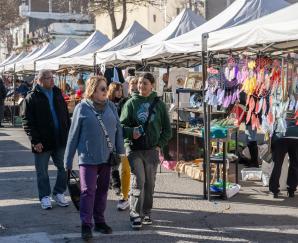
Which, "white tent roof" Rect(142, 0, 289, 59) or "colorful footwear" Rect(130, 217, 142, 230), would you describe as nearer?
"colorful footwear" Rect(130, 217, 142, 230)

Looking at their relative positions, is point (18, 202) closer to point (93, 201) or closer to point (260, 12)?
point (93, 201)

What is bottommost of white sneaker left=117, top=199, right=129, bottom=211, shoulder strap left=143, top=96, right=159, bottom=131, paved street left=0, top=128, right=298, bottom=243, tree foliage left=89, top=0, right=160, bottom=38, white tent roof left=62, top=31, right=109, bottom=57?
paved street left=0, top=128, right=298, bottom=243

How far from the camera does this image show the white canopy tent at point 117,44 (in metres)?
14.0

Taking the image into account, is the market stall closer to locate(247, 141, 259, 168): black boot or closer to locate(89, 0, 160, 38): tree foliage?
locate(247, 141, 259, 168): black boot

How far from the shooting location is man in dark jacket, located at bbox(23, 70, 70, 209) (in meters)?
7.17

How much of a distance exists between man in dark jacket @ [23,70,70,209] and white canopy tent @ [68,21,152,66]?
20.1 ft

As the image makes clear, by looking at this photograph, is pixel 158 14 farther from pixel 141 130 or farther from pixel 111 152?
pixel 111 152

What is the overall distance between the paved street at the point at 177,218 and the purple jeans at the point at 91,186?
35 centimetres

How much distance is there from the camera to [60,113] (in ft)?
24.0

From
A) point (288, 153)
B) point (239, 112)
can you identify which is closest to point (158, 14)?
point (239, 112)

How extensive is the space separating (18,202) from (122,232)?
2301 millimetres

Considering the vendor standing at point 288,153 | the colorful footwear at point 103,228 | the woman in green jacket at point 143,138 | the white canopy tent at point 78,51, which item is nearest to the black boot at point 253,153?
the vendor standing at point 288,153

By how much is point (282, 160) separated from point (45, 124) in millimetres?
3466

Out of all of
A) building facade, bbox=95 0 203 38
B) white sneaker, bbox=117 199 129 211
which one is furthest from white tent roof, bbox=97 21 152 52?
building facade, bbox=95 0 203 38
